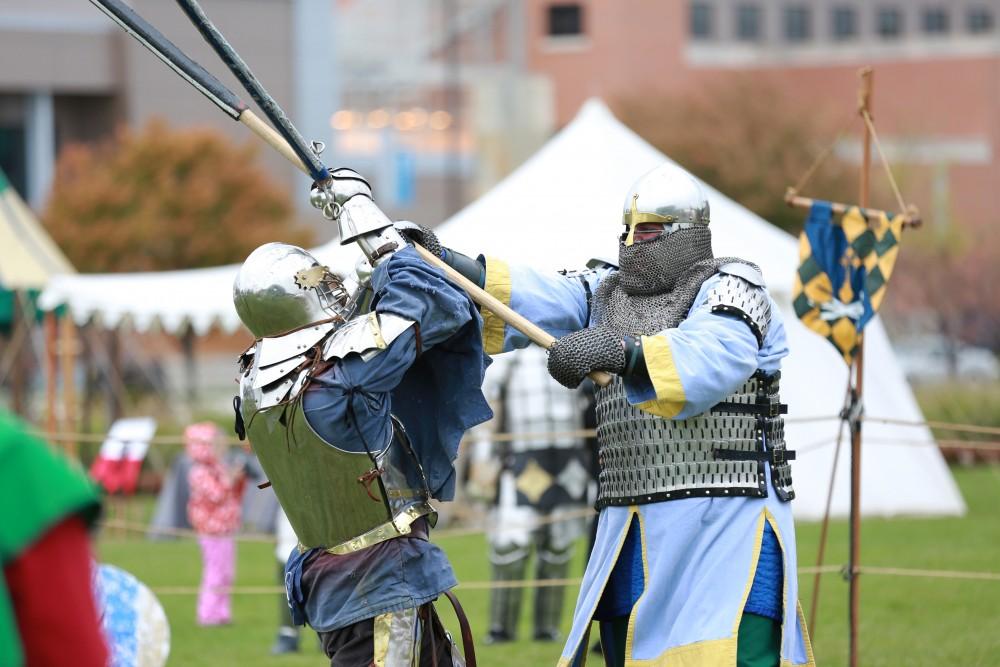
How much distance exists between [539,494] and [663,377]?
3919mm

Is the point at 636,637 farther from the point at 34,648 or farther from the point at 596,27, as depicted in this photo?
the point at 596,27

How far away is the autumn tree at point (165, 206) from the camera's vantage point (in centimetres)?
2228

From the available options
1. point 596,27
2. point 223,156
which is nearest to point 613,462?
point 223,156

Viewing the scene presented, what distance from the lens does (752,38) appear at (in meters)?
42.7

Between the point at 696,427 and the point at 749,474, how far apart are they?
183mm

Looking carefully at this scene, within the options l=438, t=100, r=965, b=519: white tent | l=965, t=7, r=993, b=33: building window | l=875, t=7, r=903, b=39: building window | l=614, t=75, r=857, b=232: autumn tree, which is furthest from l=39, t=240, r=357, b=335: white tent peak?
l=965, t=7, r=993, b=33: building window

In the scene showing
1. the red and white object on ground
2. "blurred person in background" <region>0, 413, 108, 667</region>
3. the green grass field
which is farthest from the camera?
the red and white object on ground

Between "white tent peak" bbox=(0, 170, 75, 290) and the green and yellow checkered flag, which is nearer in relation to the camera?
the green and yellow checkered flag

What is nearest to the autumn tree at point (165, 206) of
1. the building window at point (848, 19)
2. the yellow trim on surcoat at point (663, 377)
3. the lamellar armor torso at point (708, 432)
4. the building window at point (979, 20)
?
the lamellar armor torso at point (708, 432)

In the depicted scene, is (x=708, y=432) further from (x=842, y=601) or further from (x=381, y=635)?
(x=842, y=601)

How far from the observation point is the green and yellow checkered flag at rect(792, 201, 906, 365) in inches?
241

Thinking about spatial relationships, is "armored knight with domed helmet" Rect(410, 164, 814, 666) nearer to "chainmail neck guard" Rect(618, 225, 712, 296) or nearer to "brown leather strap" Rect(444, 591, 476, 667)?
"chainmail neck guard" Rect(618, 225, 712, 296)

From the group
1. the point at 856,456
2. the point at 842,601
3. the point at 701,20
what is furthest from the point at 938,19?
the point at 856,456

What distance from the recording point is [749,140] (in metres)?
28.7
